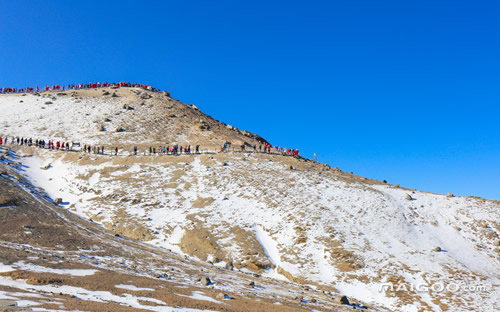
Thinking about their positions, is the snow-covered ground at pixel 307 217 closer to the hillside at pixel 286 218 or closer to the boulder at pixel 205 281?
the hillside at pixel 286 218

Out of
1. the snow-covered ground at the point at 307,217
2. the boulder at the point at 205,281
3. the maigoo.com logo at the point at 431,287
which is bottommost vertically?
the boulder at the point at 205,281

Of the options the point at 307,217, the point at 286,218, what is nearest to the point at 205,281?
the point at 286,218

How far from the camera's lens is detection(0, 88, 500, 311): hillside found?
25.7 metres

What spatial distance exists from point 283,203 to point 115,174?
74.7 ft

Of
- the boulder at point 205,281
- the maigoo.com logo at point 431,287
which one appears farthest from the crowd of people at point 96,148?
the boulder at point 205,281

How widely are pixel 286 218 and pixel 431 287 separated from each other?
1415 cm

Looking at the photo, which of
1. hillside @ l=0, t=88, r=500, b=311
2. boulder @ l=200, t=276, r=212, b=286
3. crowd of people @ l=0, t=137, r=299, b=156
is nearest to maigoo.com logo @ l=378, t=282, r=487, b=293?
hillside @ l=0, t=88, r=500, b=311

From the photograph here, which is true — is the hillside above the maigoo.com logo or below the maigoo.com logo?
above

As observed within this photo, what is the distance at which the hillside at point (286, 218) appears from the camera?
2573cm

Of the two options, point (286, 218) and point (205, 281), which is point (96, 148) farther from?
point (205, 281)

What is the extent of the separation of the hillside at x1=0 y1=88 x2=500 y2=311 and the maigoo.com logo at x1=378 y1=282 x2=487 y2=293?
20 cm

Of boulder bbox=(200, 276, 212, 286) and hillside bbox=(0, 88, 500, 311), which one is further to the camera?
hillside bbox=(0, 88, 500, 311)

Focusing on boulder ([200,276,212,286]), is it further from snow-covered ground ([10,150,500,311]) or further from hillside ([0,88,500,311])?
snow-covered ground ([10,150,500,311])

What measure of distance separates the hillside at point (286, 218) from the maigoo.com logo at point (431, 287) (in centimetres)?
20
